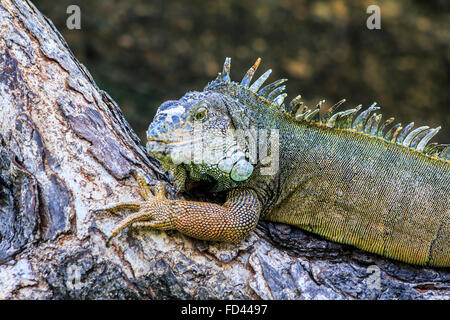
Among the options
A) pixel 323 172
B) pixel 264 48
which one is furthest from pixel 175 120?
pixel 264 48

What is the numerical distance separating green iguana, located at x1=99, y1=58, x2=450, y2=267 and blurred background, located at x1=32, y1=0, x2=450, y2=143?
24.4 feet

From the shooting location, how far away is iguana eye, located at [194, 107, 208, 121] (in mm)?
4051

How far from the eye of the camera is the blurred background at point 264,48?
1173cm

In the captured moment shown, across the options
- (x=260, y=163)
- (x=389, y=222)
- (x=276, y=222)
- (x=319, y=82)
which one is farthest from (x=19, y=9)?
(x=319, y=82)

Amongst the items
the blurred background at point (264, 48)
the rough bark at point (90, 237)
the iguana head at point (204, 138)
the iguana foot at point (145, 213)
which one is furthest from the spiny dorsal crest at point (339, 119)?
the blurred background at point (264, 48)

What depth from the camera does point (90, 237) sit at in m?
3.65

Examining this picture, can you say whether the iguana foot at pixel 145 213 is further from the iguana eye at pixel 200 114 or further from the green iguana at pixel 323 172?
the iguana eye at pixel 200 114

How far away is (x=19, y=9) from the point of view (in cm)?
439

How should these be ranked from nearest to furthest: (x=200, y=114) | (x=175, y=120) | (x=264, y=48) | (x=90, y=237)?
(x=90, y=237), (x=175, y=120), (x=200, y=114), (x=264, y=48)

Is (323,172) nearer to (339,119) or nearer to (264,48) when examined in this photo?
(339,119)

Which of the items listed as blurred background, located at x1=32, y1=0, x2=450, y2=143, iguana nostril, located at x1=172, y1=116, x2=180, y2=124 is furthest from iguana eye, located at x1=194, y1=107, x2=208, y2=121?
blurred background, located at x1=32, y1=0, x2=450, y2=143

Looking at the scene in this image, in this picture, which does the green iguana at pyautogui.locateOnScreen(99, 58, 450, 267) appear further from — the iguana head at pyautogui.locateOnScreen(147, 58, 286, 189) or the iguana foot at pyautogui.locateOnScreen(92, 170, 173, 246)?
the iguana foot at pyautogui.locateOnScreen(92, 170, 173, 246)

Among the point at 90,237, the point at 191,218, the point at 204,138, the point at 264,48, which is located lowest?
the point at 90,237

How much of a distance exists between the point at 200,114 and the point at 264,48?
865 centimetres
